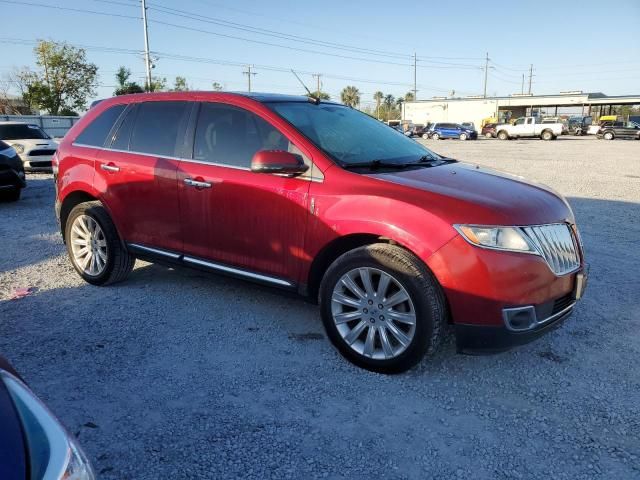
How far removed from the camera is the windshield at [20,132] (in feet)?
47.0

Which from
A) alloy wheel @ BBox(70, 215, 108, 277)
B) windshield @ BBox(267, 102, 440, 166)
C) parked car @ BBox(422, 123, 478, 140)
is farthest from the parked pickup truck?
alloy wheel @ BBox(70, 215, 108, 277)

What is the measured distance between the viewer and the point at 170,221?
432cm

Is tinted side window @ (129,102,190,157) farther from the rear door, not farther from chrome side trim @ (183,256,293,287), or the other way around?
chrome side trim @ (183,256,293,287)

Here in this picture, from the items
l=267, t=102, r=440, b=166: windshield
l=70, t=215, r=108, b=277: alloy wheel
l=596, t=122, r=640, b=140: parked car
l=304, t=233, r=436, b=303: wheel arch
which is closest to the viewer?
l=304, t=233, r=436, b=303: wheel arch

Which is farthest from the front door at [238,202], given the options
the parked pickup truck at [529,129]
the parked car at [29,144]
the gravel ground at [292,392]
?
the parked pickup truck at [529,129]

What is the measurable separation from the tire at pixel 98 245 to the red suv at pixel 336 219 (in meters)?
0.02

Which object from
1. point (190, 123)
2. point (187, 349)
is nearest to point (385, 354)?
point (187, 349)

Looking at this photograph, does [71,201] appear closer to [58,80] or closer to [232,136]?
[232,136]

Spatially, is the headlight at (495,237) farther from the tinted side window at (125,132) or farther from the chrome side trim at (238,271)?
the tinted side window at (125,132)

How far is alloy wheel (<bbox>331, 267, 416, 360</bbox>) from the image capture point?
3.21 m

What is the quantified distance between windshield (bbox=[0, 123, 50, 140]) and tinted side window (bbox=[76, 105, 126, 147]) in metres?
11.3

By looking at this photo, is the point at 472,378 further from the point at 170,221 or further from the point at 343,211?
the point at 170,221

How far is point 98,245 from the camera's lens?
4.92 m

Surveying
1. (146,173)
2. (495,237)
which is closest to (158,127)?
(146,173)
